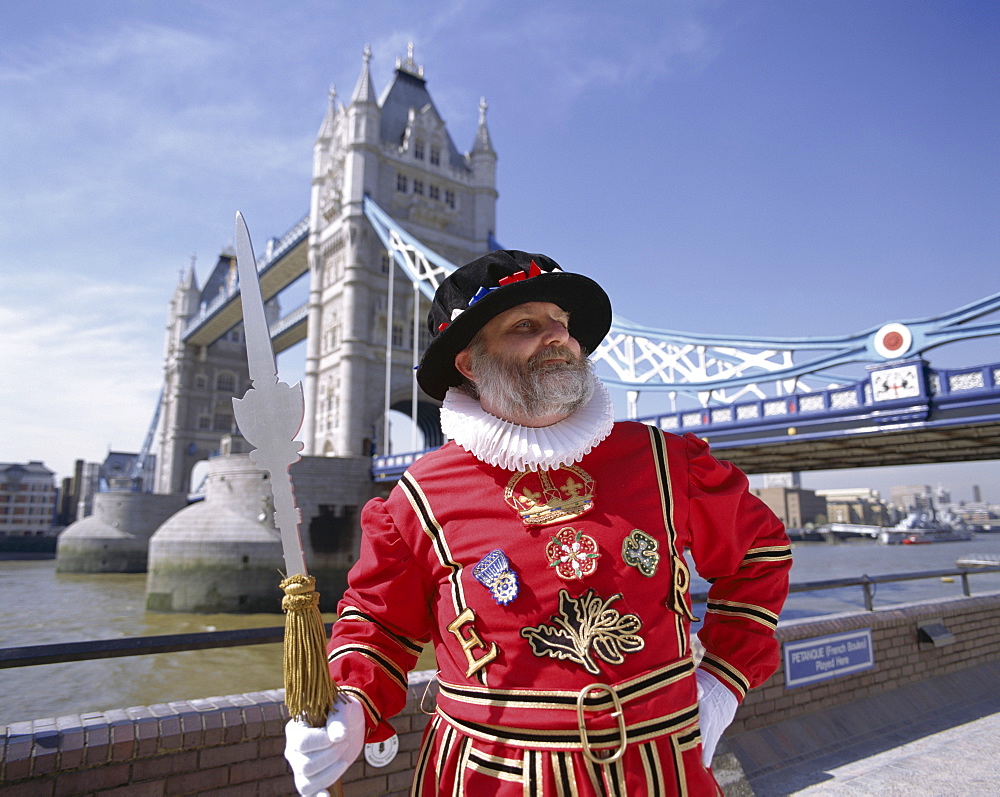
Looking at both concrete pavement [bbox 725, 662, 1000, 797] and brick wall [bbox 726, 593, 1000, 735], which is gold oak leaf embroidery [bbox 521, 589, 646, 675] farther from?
brick wall [bbox 726, 593, 1000, 735]

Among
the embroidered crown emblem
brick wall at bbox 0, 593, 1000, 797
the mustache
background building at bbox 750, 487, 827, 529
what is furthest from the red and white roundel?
background building at bbox 750, 487, 827, 529

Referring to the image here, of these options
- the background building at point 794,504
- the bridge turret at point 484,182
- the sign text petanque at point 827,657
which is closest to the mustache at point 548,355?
the sign text petanque at point 827,657

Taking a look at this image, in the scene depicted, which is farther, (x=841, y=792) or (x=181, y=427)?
(x=181, y=427)

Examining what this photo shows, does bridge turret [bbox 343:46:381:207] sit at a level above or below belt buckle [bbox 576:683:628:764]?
above

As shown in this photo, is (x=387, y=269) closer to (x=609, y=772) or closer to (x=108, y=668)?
(x=108, y=668)

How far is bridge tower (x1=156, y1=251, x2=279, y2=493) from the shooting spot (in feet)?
142

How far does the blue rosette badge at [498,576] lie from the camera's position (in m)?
1.29

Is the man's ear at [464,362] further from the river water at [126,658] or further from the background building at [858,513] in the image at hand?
the background building at [858,513]

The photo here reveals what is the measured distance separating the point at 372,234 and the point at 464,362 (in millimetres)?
29236

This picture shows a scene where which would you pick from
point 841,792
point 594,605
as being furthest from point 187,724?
point 841,792

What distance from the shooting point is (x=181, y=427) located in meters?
43.8

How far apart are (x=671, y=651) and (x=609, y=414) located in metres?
0.52

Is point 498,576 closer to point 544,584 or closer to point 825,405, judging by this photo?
point 544,584

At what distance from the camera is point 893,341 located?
491 inches
